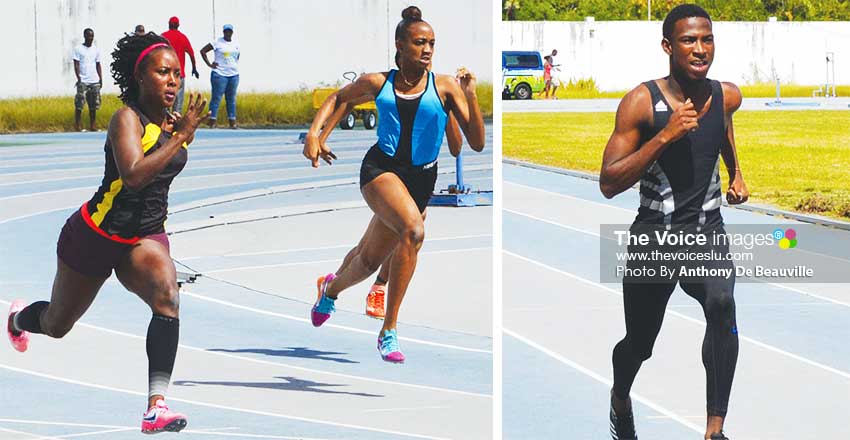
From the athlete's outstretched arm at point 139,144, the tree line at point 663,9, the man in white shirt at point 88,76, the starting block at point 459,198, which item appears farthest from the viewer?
the tree line at point 663,9

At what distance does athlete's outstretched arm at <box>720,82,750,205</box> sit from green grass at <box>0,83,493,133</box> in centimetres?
2079

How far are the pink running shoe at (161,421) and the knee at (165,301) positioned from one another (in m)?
0.39

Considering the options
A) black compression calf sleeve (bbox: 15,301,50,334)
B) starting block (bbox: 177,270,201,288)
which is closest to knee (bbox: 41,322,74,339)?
black compression calf sleeve (bbox: 15,301,50,334)

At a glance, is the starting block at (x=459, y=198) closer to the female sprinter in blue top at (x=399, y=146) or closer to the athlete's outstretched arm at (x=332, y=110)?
the female sprinter in blue top at (x=399, y=146)

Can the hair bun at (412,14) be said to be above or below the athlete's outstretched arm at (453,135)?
above

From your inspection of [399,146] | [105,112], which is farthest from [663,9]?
[399,146]

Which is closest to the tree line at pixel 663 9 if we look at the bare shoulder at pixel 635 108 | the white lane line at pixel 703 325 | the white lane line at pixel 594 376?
the white lane line at pixel 703 325

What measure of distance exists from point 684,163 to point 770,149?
74.4 feet

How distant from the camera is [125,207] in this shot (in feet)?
20.7

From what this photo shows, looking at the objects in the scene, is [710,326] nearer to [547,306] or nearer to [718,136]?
[718,136]

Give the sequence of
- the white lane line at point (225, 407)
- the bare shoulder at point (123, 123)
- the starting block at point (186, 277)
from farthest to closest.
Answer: the starting block at point (186, 277) → the white lane line at point (225, 407) → the bare shoulder at point (123, 123)

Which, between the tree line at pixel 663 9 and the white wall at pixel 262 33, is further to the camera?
the white wall at pixel 262 33

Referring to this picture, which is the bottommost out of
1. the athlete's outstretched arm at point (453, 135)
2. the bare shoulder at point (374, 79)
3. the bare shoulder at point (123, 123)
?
the athlete's outstretched arm at point (453, 135)

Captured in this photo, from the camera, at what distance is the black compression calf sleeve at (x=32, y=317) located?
7.10 meters
